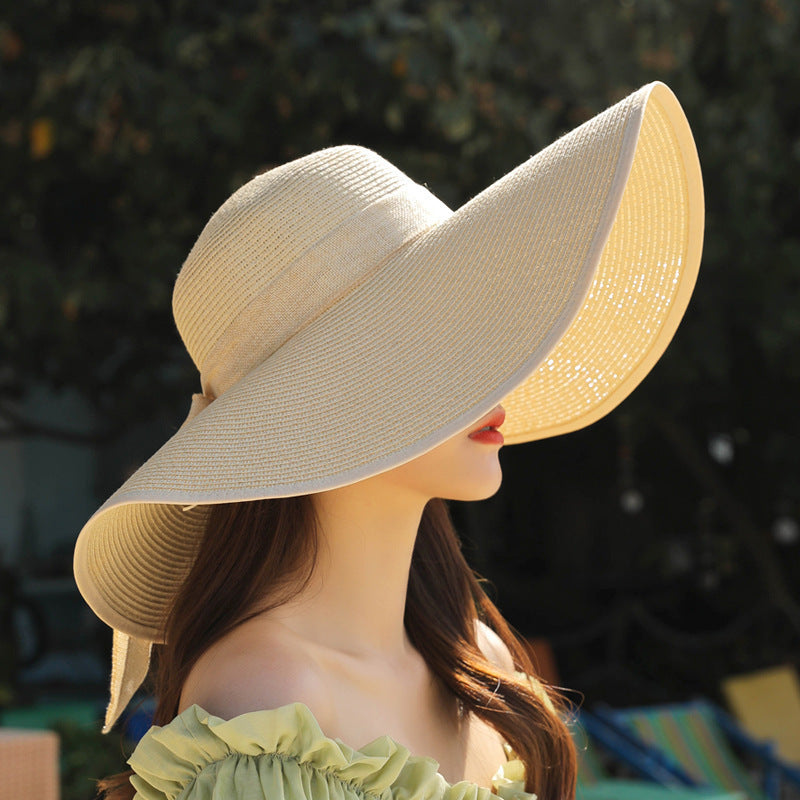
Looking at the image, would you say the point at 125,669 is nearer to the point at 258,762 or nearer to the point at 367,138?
the point at 258,762

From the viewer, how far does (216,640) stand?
Result: 1.24 meters

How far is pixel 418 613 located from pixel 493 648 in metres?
0.17

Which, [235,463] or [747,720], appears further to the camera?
[747,720]

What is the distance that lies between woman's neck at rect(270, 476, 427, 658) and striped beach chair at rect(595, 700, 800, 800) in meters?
3.28

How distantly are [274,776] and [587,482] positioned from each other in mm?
6713

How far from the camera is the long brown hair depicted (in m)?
1.29

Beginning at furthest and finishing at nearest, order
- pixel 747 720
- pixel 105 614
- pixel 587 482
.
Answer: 1. pixel 587 482
2. pixel 747 720
3. pixel 105 614

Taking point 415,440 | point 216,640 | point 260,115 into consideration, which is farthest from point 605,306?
point 260,115

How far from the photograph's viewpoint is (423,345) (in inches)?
45.9

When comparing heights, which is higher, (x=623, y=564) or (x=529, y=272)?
(x=529, y=272)

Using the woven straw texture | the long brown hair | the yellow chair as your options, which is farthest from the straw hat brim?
the yellow chair

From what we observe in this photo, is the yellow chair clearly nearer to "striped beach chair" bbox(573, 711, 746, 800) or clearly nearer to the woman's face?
"striped beach chair" bbox(573, 711, 746, 800)

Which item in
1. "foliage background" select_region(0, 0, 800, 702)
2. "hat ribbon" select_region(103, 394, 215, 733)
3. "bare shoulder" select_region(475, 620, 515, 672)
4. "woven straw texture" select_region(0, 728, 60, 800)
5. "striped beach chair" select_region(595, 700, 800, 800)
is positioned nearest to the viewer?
"hat ribbon" select_region(103, 394, 215, 733)

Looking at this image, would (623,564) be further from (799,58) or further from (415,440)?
(415,440)
